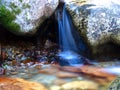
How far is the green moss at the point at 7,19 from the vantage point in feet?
17.9

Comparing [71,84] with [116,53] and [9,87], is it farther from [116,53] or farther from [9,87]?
[116,53]

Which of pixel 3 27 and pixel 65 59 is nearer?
pixel 3 27

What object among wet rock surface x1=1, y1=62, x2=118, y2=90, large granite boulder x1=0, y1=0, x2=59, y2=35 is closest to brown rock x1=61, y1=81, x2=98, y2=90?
wet rock surface x1=1, y1=62, x2=118, y2=90

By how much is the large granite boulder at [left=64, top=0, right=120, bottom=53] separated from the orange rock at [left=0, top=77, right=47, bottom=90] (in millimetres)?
1841

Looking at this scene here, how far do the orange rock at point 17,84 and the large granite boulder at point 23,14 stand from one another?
1.11 meters

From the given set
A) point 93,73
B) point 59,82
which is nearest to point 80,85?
point 59,82

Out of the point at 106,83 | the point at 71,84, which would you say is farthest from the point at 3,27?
the point at 106,83

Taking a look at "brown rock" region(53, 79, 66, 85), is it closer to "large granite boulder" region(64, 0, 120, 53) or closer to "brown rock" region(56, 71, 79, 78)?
"brown rock" region(56, 71, 79, 78)

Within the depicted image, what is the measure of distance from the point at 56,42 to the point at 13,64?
1.32 m

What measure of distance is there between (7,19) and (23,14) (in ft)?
1.20

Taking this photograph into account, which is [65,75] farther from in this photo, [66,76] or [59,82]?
[59,82]

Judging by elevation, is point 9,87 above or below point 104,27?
below

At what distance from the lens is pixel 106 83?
500cm

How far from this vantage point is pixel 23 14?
568 centimetres
